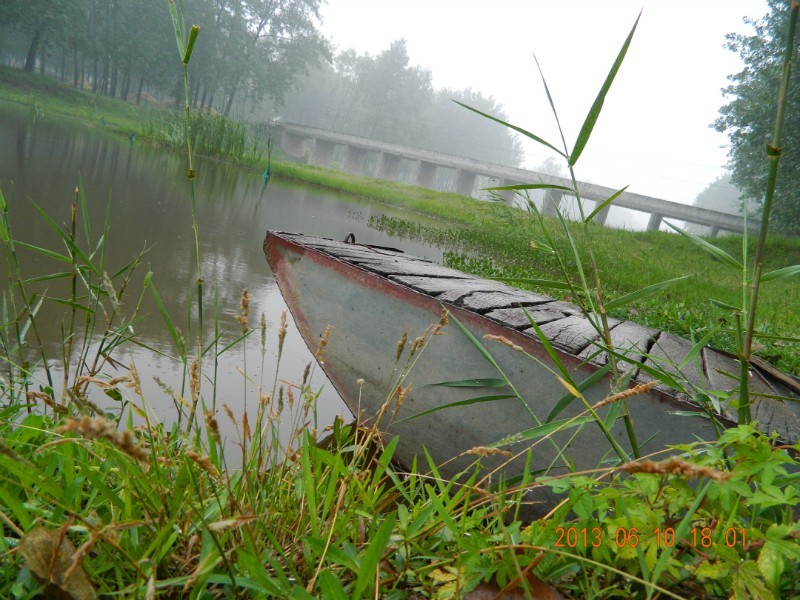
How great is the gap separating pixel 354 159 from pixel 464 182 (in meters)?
9.72

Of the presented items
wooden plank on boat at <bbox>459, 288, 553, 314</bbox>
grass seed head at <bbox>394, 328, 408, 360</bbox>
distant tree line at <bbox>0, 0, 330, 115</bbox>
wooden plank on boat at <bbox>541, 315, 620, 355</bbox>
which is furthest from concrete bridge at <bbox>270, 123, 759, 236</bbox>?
grass seed head at <bbox>394, 328, 408, 360</bbox>

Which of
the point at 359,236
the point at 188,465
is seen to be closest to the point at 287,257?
the point at 188,465

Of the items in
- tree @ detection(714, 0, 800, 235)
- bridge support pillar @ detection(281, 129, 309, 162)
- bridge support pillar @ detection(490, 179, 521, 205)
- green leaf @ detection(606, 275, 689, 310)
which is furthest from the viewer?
bridge support pillar @ detection(281, 129, 309, 162)

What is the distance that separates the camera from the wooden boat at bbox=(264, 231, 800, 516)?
138cm

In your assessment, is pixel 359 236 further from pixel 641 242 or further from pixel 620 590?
pixel 641 242

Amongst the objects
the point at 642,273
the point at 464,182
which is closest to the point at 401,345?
the point at 642,273

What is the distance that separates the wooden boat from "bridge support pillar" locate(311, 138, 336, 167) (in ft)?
146

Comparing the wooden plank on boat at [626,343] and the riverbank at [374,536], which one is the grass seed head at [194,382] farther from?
the wooden plank on boat at [626,343]

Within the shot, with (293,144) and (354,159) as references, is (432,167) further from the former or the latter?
(293,144)

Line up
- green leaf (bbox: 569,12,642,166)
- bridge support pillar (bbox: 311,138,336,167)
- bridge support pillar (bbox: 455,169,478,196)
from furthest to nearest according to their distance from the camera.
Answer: bridge support pillar (bbox: 311,138,336,167), bridge support pillar (bbox: 455,169,478,196), green leaf (bbox: 569,12,642,166)

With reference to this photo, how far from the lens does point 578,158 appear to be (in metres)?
1.01

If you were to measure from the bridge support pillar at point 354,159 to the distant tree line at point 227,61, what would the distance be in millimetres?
7182
